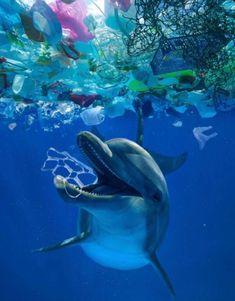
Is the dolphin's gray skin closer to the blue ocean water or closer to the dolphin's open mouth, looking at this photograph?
the dolphin's open mouth

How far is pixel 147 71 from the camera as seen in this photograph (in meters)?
9.06

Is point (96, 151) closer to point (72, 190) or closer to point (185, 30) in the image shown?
point (72, 190)

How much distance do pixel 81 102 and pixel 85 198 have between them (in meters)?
9.88

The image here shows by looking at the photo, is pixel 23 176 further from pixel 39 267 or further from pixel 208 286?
pixel 208 286

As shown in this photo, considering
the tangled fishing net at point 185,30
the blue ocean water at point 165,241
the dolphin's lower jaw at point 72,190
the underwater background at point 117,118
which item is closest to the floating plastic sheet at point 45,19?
the underwater background at point 117,118

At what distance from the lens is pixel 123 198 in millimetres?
4461

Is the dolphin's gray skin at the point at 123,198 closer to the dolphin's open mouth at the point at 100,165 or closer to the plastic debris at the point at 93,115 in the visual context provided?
the dolphin's open mouth at the point at 100,165

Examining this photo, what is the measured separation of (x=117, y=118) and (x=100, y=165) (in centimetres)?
1566

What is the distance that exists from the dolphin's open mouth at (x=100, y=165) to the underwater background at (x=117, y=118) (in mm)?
304

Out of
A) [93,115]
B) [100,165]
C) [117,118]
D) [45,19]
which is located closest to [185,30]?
[45,19]

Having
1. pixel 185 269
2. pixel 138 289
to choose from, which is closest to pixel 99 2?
pixel 138 289

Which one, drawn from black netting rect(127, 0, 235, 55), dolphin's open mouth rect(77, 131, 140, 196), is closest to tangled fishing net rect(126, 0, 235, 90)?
black netting rect(127, 0, 235, 55)

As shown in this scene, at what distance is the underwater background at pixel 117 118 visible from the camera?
251 inches

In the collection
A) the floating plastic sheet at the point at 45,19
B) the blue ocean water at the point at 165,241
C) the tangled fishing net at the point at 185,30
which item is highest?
the floating plastic sheet at the point at 45,19
